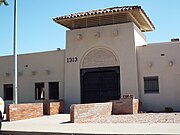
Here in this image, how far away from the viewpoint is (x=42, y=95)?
23094 mm

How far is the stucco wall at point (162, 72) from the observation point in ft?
62.4

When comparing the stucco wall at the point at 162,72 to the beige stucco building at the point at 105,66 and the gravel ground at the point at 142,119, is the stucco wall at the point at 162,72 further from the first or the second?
the gravel ground at the point at 142,119

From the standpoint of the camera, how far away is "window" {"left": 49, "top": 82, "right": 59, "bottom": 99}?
73.5ft

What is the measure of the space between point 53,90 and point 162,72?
8086 mm

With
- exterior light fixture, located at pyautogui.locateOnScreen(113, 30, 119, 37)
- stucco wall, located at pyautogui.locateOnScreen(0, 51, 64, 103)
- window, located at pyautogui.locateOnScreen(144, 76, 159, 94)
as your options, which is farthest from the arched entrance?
stucco wall, located at pyautogui.locateOnScreen(0, 51, 64, 103)

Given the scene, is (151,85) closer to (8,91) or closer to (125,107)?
(125,107)

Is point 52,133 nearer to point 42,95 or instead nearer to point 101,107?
point 101,107

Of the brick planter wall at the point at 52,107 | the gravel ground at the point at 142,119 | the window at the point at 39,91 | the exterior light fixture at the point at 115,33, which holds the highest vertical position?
the exterior light fixture at the point at 115,33

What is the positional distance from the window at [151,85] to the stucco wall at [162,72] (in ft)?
0.75

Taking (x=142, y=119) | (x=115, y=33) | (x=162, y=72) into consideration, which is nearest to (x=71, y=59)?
(x=115, y=33)

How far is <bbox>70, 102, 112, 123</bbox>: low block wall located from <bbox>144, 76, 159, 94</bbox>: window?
4.55m

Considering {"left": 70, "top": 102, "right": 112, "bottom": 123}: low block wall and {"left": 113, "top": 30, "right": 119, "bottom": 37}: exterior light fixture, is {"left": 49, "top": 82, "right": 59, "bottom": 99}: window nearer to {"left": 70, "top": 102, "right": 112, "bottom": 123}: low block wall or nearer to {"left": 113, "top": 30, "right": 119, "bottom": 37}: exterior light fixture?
{"left": 113, "top": 30, "right": 119, "bottom": 37}: exterior light fixture

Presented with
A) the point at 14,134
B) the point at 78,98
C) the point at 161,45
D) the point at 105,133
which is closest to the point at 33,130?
the point at 14,134

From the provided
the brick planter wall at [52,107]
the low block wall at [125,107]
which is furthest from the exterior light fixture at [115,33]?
the brick planter wall at [52,107]
